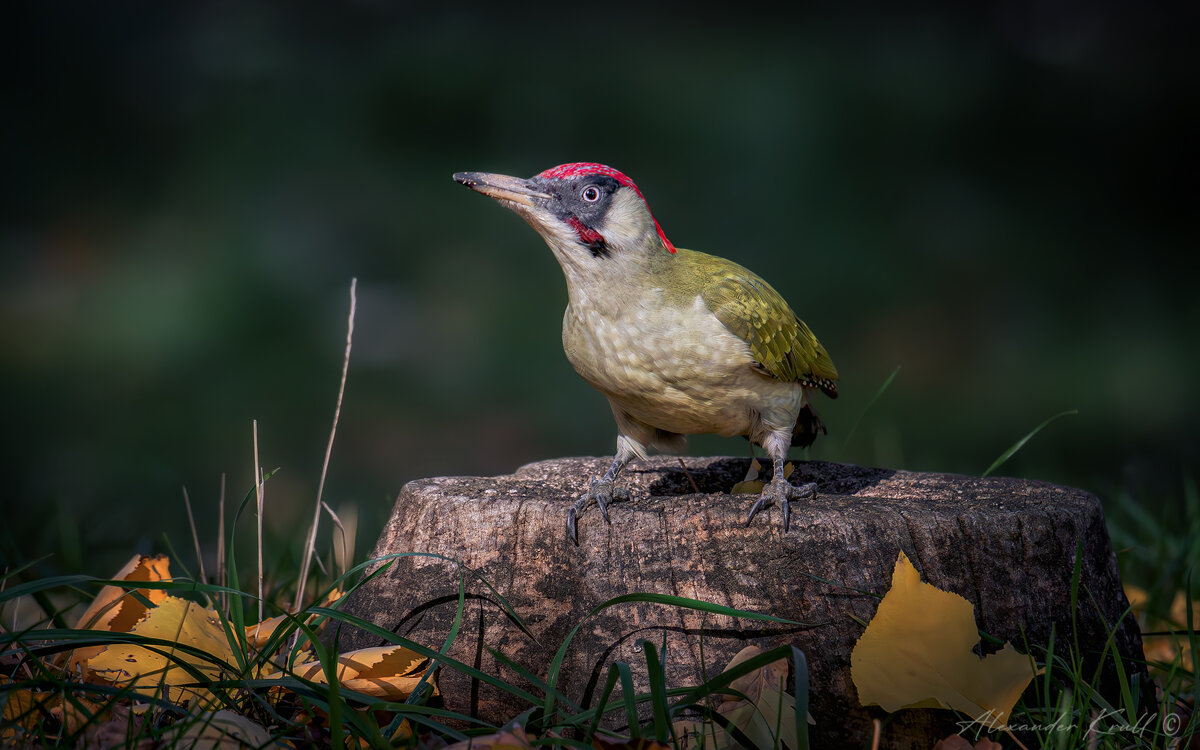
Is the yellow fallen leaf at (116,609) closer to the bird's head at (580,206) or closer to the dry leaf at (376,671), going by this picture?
the dry leaf at (376,671)

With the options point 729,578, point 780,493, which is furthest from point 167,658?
point 780,493

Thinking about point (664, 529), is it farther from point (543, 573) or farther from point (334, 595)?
point (334, 595)

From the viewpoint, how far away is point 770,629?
7.66 ft

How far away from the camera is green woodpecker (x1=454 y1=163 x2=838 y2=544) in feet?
9.46

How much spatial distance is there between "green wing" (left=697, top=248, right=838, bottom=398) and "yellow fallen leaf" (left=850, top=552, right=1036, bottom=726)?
3.24ft

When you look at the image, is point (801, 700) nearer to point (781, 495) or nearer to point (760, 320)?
point (781, 495)

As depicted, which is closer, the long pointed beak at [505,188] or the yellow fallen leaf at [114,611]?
the yellow fallen leaf at [114,611]

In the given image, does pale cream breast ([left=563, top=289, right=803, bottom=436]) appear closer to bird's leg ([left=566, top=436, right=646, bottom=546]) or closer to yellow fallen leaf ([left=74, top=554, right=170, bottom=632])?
bird's leg ([left=566, top=436, right=646, bottom=546])

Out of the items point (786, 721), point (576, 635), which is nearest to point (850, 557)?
point (786, 721)

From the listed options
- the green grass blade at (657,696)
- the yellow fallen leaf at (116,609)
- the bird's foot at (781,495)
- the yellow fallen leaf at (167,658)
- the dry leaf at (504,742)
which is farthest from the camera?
the yellow fallen leaf at (116,609)

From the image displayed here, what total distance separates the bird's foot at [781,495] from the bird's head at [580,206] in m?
0.84

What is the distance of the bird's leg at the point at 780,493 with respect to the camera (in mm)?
2426

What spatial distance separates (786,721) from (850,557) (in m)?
0.43
